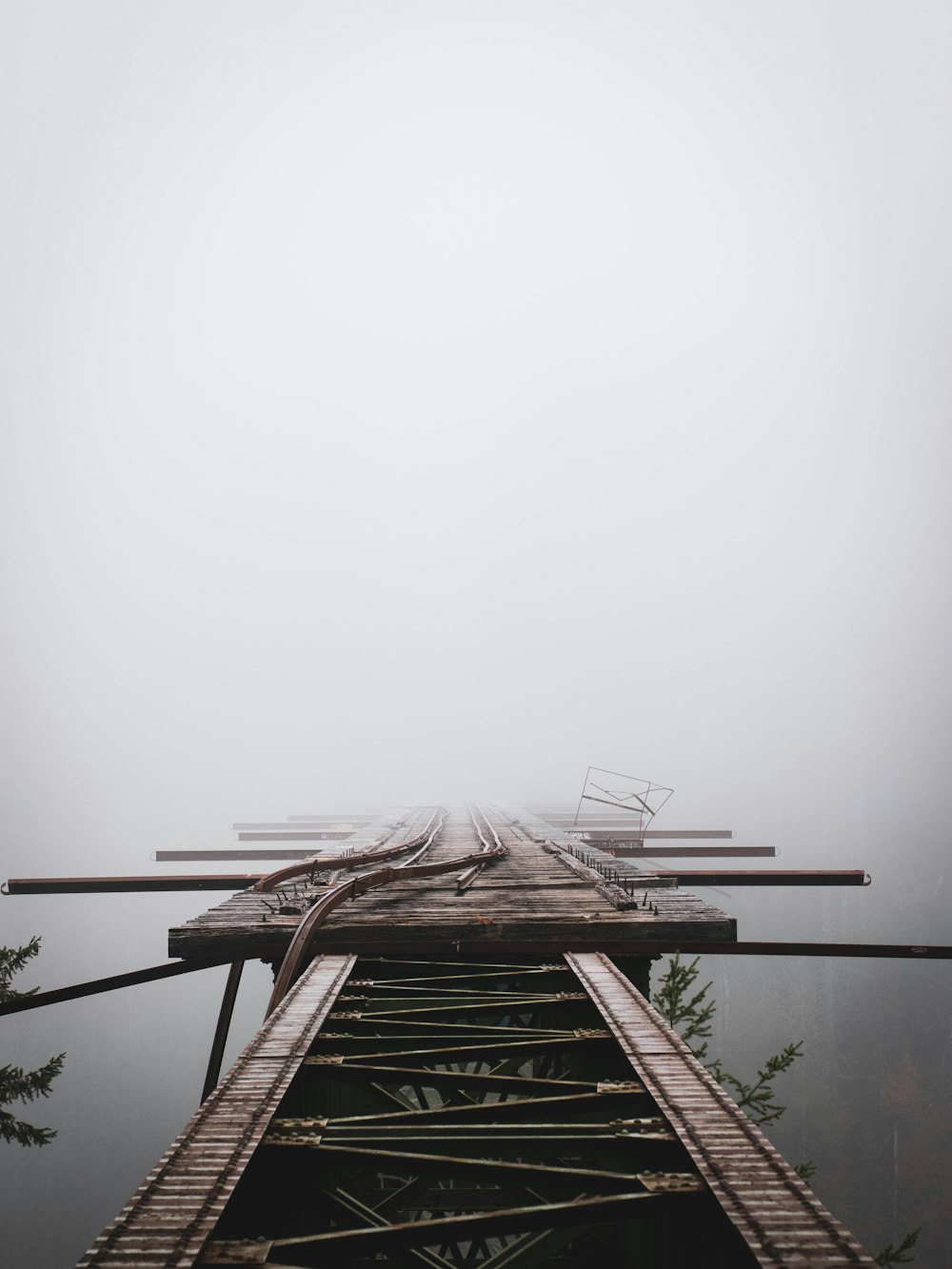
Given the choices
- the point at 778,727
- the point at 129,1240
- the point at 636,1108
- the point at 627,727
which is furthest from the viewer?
the point at 627,727

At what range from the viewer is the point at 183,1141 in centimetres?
365

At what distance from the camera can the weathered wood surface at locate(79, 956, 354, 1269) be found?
9.40ft

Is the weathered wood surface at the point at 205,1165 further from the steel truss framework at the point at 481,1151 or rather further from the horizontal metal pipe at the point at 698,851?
the horizontal metal pipe at the point at 698,851

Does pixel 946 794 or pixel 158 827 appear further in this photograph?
pixel 946 794

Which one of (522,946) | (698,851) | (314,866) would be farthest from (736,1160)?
(698,851)

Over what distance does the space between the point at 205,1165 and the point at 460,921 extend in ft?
15.2

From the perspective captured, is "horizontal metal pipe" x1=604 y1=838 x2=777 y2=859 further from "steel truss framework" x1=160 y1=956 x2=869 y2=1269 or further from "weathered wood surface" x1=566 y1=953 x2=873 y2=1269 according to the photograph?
"weathered wood surface" x1=566 y1=953 x2=873 y2=1269

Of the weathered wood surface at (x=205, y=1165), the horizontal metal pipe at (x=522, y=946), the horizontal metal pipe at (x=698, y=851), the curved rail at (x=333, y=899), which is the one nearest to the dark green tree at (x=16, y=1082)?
the curved rail at (x=333, y=899)

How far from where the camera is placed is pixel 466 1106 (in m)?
4.40

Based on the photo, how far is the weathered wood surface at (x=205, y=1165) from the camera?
2.87 meters

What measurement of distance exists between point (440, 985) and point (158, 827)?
125m

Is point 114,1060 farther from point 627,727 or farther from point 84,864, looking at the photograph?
point 627,727

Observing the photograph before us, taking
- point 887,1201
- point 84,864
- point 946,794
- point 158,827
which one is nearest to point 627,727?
point 946,794

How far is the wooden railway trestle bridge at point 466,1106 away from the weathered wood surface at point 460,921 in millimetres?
31
